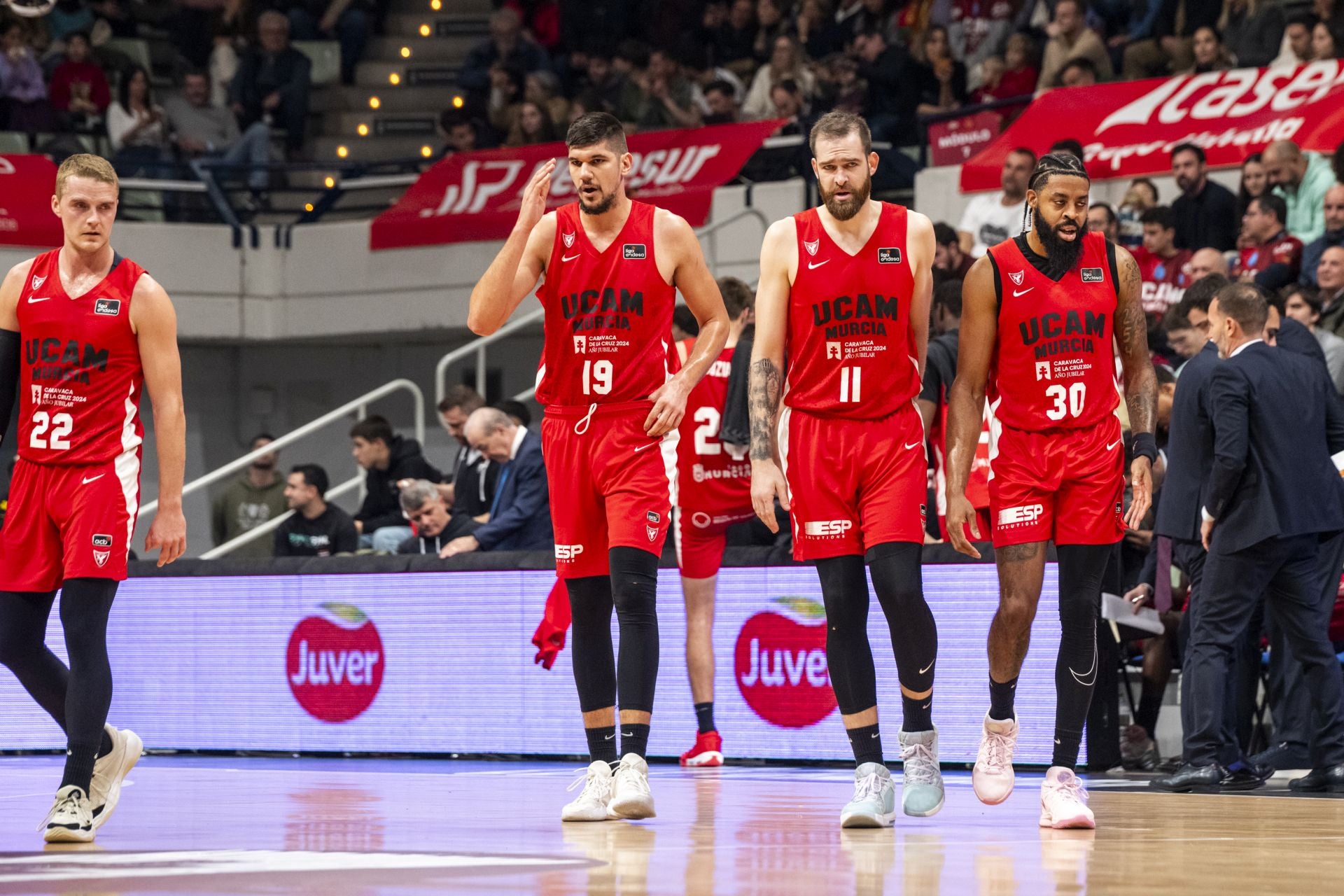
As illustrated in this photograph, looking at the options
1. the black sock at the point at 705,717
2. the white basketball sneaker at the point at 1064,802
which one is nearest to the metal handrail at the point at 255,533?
the black sock at the point at 705,717

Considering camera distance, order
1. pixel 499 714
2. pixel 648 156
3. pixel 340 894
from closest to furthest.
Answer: pixel 340 894
pixel 499 714
pixel 648 156

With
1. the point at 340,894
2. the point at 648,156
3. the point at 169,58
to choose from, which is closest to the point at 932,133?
the point at 648,156

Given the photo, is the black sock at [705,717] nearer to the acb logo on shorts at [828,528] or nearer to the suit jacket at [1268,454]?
the suit jacket at [1268,454]

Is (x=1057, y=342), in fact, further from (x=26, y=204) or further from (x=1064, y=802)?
(x=26, y=204)

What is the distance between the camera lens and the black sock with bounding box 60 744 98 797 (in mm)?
6184

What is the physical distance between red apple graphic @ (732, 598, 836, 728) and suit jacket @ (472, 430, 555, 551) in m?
1.67

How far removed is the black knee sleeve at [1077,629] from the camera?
261 inches

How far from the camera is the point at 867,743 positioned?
253 inches

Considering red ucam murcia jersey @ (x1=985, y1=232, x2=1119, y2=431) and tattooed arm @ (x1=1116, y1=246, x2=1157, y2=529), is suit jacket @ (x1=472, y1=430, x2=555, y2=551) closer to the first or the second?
red ucam murcia jersey @ (x1=985, y1=232, x2=1119, y2=431)

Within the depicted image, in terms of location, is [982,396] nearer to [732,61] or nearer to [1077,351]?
[1077,351]

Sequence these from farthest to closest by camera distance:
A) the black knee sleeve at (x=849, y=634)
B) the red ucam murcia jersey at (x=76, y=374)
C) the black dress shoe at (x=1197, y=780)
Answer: the black dress shoe at (x=1197, y=780) → the black knee sleeve at (x=849, y=634) → the red ucam murcia jersey at (x=76, y=374)

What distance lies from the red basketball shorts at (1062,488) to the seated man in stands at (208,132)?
1496cm

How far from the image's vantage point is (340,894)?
14.8 ft

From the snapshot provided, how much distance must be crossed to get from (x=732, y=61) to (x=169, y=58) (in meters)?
6.92
